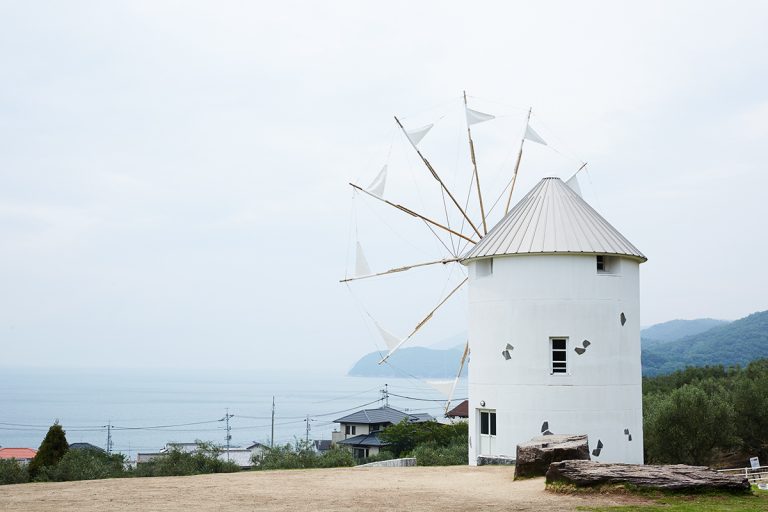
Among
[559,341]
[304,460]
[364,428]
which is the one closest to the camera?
[559,341]

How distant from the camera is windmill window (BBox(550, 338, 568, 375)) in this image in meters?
20.8

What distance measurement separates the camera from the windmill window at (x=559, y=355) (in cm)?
2078

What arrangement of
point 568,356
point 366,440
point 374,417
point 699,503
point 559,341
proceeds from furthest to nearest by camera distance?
point 374,417
point 366,440
point 559,341
point 568,356
point 699,503

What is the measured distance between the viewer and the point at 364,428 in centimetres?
6519

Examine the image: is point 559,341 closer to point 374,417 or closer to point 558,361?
point 558,361

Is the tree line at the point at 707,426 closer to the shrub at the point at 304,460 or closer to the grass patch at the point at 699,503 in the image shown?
the shrub at the point at 304,460

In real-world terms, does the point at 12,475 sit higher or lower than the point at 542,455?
lower

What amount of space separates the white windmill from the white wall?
25 millimetres

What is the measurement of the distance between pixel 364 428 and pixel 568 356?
4629 centimetres

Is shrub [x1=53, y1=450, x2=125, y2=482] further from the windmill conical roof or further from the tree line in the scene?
the tree line

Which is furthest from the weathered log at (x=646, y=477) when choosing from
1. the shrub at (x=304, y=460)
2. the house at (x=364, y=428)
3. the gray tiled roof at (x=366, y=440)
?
the house at (x=364, y=428)

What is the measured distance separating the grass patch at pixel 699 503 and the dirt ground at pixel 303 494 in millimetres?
411

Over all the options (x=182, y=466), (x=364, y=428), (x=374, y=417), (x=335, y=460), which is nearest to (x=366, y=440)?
(x=364, y=428)

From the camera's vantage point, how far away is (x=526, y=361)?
2088 cm
